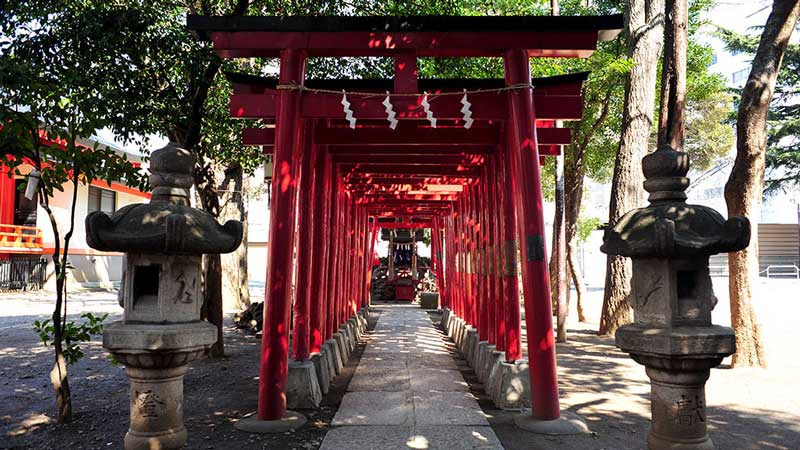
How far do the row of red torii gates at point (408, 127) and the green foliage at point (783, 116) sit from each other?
24.8m

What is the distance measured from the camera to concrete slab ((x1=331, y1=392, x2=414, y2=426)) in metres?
6.25

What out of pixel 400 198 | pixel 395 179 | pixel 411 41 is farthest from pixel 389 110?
pixel 400 198

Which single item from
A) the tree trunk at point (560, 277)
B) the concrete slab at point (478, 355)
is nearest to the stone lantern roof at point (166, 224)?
the concrete slab at point (478, 355)

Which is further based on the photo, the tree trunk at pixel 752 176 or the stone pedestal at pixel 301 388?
the tree trunk at pixel 752 176

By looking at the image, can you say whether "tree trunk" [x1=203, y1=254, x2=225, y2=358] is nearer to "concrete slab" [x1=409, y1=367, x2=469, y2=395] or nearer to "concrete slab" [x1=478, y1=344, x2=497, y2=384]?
"concrete slab" [x1=409, y1=367, x2=469, y2=395]

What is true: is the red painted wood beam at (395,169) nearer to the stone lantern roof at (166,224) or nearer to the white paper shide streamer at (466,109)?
the white paper shide streamer at (466,109)

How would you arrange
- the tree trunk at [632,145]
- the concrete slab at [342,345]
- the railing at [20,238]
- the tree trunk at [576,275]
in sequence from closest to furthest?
the concrete slab at [342,345]
the tree trunk at [632,145]
the tree trunk at [576,275]
the railing at [20,238]

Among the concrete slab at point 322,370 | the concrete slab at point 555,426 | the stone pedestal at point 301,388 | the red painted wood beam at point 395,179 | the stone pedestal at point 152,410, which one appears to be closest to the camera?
the stone pedestal at point 152,410

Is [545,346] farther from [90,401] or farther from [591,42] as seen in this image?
[90,401]

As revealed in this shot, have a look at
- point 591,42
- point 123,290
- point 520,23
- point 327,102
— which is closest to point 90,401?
point 123,290

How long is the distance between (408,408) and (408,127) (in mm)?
3797

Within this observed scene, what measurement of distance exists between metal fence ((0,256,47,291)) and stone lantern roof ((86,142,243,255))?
23.6 metres

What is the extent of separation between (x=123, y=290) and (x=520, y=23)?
15.8 feet

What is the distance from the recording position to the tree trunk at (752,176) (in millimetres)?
8930
